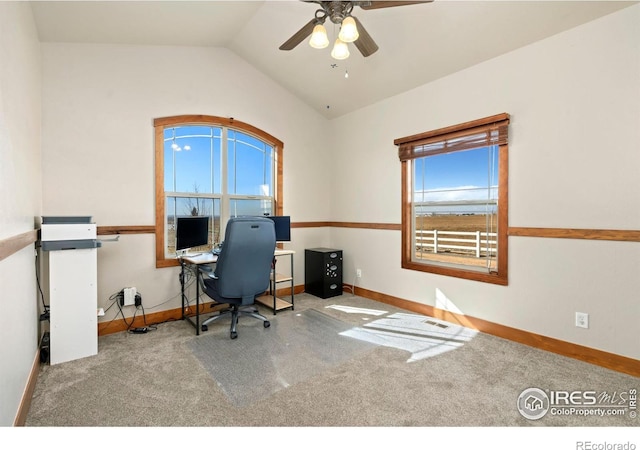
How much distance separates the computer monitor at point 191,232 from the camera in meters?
3.36

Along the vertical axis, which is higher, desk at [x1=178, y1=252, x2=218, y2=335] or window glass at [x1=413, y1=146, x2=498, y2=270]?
window glass at [x1=413, y1=146, x2=498, y2=270]

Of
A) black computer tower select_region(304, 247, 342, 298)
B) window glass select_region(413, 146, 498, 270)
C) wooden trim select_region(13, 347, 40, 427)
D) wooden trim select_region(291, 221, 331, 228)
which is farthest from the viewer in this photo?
wooden trim select_region(291, 221, 331, 228)

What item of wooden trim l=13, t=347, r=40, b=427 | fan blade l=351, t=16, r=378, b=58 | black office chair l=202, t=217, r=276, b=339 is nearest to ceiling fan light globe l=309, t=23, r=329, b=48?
fan blade l=351, t=16, r=378, b=58

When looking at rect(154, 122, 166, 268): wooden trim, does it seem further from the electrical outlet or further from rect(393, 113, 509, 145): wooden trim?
the electrical outlet

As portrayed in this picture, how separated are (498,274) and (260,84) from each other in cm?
385

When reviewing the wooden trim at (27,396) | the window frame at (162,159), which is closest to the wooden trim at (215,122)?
the window frame at (162,159)

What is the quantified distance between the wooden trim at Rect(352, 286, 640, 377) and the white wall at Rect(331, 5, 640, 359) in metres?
0.06

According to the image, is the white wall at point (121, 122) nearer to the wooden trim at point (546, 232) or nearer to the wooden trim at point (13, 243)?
the wooden trim at point (546, 232)

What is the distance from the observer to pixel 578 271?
2643 millimetres

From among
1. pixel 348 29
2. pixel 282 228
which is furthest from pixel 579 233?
pixel 282 228

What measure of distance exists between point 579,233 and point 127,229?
14.4ft

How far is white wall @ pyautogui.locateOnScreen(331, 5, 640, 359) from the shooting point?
242cm

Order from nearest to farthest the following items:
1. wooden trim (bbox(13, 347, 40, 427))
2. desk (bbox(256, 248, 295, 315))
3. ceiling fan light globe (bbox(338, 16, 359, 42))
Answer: wooden trim (bbox(13, 347, 40, 427)) < ceiling fan light globe (bbox(338, 16, 359, 42)) < desk (bbox(256, 248, 295, 315))

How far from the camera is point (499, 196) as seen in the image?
3.14m
